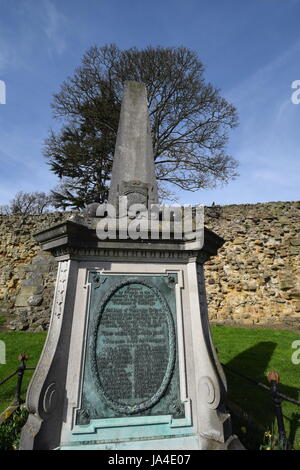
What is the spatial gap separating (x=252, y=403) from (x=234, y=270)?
24.8 feet

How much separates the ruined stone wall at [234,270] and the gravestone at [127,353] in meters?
7.76

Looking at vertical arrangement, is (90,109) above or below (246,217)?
above

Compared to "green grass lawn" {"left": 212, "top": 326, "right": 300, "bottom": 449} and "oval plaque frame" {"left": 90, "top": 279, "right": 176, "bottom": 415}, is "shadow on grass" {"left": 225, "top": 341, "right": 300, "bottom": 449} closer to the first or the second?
"green grass lawn" {"left": 212, "top": 326, "right": 300, "bottom": 449}

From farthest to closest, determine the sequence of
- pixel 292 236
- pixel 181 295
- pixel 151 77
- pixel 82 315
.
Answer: pixel 151 77 < pixel 292 236 < pixel 181 295 < pixel 82 315

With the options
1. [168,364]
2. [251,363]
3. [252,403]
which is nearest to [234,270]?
[251,363]

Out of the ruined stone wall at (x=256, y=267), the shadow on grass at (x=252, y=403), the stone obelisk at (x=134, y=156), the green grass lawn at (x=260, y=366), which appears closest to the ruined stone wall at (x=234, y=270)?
the ruined stone wall at (x=256, y=267)

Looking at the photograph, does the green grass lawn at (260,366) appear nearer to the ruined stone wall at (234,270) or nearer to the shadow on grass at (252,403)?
the shadow on grass at (252,403)

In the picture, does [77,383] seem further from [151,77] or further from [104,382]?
[151,77]

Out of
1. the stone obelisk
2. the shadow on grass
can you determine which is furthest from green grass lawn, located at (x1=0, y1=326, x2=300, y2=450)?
the stone obelisk

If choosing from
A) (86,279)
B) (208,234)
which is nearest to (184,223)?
(208,234)

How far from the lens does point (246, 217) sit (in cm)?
1214

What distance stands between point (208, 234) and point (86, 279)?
1.50 metres

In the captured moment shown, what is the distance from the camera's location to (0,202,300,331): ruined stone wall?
1023 centimetres

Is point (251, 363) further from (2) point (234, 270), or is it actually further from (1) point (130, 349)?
(2) point (234, 270)
